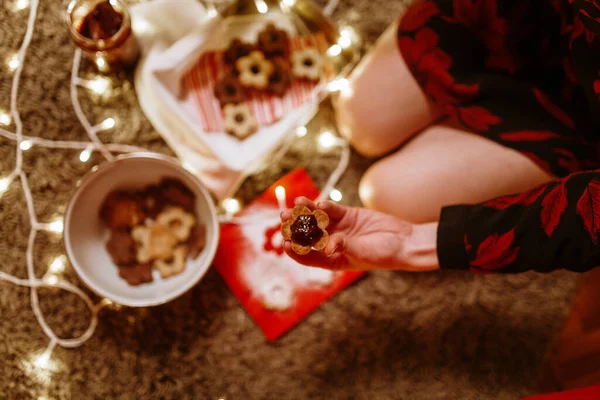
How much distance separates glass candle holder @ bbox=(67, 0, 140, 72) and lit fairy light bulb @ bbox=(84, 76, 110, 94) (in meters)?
0.09

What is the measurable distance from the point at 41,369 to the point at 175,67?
66 centimetres

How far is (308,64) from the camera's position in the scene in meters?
1.10

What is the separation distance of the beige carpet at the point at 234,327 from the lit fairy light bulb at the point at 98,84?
16mm

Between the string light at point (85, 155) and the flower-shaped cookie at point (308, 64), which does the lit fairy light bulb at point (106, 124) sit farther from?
the flower-shaped cookie at point (308, 64)

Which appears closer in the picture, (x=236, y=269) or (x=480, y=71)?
(x=480, y=71)

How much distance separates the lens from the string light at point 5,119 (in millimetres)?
1052

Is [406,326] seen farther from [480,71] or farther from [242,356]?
[480,71]

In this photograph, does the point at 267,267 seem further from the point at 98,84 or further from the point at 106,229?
the point at 98,84

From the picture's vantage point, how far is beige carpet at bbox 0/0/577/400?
3.39 feet

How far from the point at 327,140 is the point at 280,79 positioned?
0.55 ft

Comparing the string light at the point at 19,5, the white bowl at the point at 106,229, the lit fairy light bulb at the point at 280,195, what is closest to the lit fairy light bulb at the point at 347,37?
the lit fairy light bulb at the point at 280,195

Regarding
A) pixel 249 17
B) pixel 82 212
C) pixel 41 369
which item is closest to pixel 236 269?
pixel 82 212

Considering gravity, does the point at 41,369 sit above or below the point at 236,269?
below

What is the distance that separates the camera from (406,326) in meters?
1.11
